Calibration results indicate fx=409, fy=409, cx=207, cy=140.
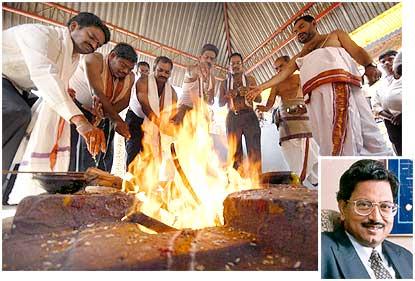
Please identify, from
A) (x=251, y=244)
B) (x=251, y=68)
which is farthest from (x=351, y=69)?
(x=251, y=244)

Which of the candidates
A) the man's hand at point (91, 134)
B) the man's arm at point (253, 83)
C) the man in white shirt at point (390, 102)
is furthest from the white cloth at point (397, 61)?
the man's hand at point (91, 134)

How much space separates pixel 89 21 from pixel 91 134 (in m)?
0.65

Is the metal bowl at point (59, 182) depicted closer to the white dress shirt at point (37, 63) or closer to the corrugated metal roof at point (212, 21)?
the white dress shirt at point (37, 63)

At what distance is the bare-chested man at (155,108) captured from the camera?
97.4 inches

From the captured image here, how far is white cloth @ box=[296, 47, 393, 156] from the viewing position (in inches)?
90.9

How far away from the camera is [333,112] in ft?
7.70

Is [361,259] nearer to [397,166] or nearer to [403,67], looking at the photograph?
[397,166]

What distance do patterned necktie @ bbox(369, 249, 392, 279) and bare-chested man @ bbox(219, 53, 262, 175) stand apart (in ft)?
2.45

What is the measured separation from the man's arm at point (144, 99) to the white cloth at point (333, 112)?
92 centimetres

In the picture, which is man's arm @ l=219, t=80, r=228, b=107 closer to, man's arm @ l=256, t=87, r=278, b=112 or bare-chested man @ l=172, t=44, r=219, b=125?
bare-chested man @ l=172, t=44, r=219, b=125

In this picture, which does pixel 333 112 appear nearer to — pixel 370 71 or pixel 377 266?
pixel 370 71

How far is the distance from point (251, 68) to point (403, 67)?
2.77ft

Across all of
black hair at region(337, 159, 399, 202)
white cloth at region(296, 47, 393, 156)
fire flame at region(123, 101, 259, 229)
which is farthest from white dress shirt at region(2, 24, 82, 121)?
black hair at region(337, 159, 399, 202)

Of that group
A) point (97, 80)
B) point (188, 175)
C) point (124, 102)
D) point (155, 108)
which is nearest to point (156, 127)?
point (155, 108)
